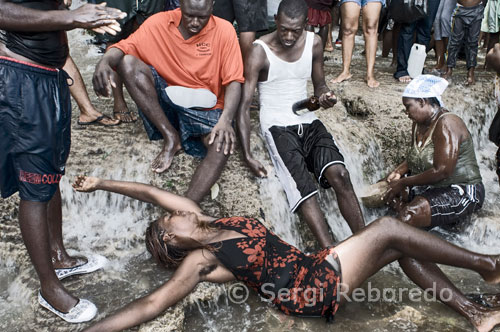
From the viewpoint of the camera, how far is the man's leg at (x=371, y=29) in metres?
5.50

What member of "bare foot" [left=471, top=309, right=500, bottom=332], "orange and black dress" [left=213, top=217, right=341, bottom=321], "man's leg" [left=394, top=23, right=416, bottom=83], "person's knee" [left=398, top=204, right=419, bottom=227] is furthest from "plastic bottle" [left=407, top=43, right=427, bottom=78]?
"orange and black dress" [left=213, top=217, right=341, bottom=321]

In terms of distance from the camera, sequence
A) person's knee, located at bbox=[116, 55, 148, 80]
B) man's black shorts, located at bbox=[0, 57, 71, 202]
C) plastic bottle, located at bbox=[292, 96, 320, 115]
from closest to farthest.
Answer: man's black shorts, located at bbox=[0, 57, 71, 202] → person's knee, located at bbox=[116, 55, 148, 80] → plastic bottle, located at bbox=[292, 96, 320, 115]

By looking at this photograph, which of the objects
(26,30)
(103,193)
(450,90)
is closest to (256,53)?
(103,193)

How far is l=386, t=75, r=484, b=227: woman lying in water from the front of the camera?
359 centimetres

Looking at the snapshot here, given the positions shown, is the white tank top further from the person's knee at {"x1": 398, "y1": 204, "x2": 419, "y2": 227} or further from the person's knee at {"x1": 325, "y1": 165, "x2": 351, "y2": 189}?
the person's knee at {"x1": 398, "y1": 204, "x2": 419, "y2": 227}

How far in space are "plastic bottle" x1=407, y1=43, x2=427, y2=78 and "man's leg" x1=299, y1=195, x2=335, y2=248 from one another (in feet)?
10.2

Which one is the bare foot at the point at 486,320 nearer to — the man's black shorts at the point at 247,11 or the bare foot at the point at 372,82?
the man's black shorts at the point at 247,11

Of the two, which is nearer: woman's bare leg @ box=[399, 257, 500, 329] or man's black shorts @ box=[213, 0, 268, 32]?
woman's bare leg @ box=[399, 257, 500, 329]

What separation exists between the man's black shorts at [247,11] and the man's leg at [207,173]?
1566 millimetres

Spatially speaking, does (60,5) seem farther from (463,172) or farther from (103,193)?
(463,172)

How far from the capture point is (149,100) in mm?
3703

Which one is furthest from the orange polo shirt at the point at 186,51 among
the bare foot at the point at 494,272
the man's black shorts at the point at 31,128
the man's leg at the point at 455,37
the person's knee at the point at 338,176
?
the man's leg at the point at 455,37

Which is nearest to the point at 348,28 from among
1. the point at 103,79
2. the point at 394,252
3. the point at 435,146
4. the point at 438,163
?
the point at 435,146

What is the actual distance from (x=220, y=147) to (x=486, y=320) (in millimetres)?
2108
